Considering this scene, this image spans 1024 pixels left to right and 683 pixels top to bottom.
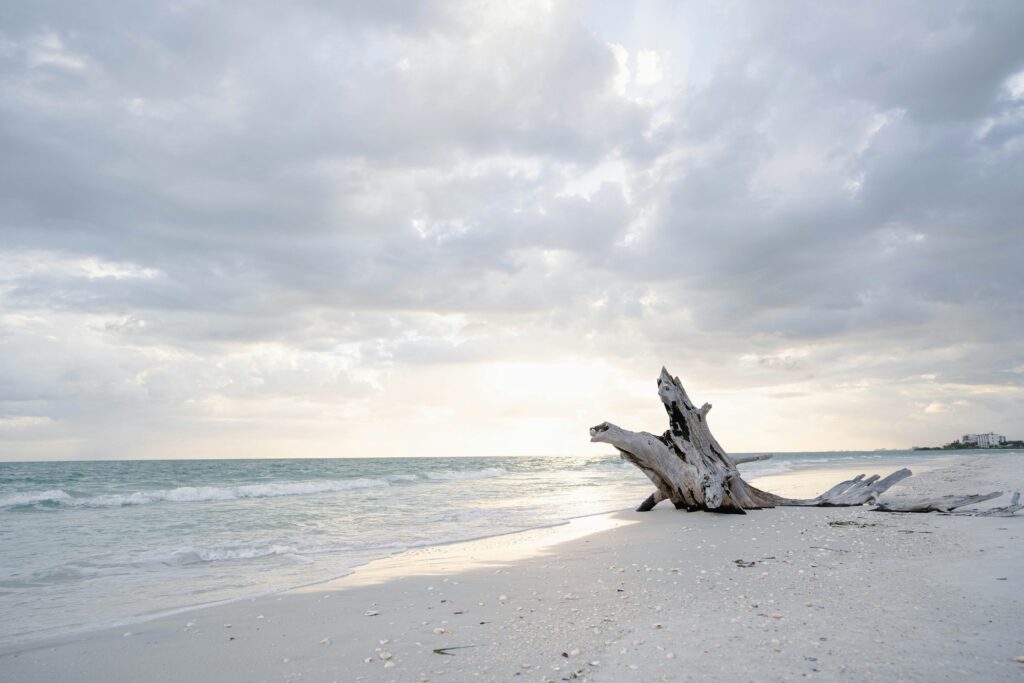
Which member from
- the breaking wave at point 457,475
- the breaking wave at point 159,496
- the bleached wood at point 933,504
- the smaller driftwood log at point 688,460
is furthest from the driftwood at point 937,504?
the breaking wave at point 457,475

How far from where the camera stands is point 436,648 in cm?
480

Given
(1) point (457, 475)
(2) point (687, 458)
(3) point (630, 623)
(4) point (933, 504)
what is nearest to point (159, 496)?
(1) point (457, 475)

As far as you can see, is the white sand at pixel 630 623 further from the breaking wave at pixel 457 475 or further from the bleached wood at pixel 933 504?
the breaking wave at pixel 457 475

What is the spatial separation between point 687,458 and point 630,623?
30.3 feet

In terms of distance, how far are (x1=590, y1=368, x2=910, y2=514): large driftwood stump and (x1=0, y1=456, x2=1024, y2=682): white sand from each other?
4.64 meters

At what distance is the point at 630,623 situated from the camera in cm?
505

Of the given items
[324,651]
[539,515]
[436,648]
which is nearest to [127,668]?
[324,651]

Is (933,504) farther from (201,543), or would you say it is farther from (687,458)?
(201,543)

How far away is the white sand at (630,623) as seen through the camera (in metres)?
4.07

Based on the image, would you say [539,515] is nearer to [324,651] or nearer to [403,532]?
[403,532]

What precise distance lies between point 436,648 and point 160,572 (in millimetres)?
6910

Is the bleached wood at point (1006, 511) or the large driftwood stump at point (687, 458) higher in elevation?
the large driftwood stump at point (687, 458)

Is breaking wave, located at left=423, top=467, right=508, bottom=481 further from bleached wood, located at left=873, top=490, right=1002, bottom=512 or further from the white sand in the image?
the white sand

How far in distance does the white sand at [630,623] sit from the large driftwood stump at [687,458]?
15.2 feet
